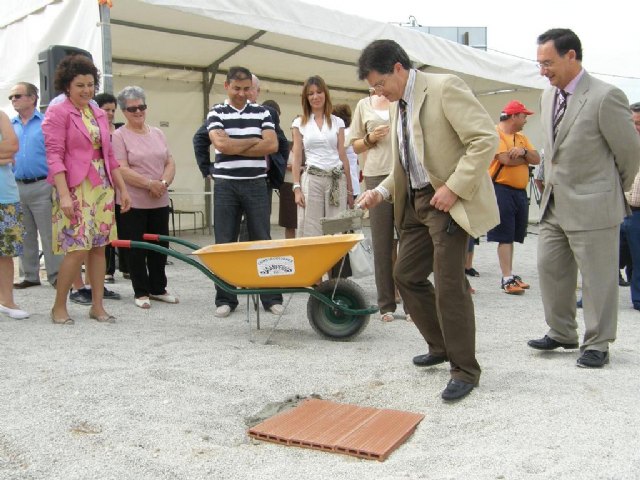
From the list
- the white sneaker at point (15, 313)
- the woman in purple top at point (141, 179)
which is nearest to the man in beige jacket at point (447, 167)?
the woman in purple top at point (141, 179)

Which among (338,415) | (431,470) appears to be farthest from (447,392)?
(431,470)

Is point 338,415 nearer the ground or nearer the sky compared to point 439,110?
nearer the ground

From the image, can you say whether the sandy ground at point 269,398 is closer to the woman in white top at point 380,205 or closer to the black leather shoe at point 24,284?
the woman in white top at point 380,205

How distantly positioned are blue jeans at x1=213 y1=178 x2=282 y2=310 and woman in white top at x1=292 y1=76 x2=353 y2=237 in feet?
1.54

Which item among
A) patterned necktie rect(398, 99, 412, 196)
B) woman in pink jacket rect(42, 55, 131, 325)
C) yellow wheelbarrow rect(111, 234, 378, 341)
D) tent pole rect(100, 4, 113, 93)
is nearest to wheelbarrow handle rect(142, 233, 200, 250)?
yellow wheelbarrow rect(111, 234, 378, 341)

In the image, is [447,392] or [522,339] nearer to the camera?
[447,392]

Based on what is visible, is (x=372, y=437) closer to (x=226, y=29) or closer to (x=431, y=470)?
(x=431, y=470)

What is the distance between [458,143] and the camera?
128 inches

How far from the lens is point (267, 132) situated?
5.04 m

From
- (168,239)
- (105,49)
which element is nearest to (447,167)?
(168,239)

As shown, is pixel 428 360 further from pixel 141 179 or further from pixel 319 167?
pixel 141 179

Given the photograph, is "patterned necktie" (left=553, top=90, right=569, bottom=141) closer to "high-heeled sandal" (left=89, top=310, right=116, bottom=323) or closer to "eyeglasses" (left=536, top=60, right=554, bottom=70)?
"eyeglasses" (left=536, top=60, right=554, bottom=70)

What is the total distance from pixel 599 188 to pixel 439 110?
1.10 m

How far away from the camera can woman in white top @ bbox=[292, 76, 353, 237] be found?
552 centimetres
